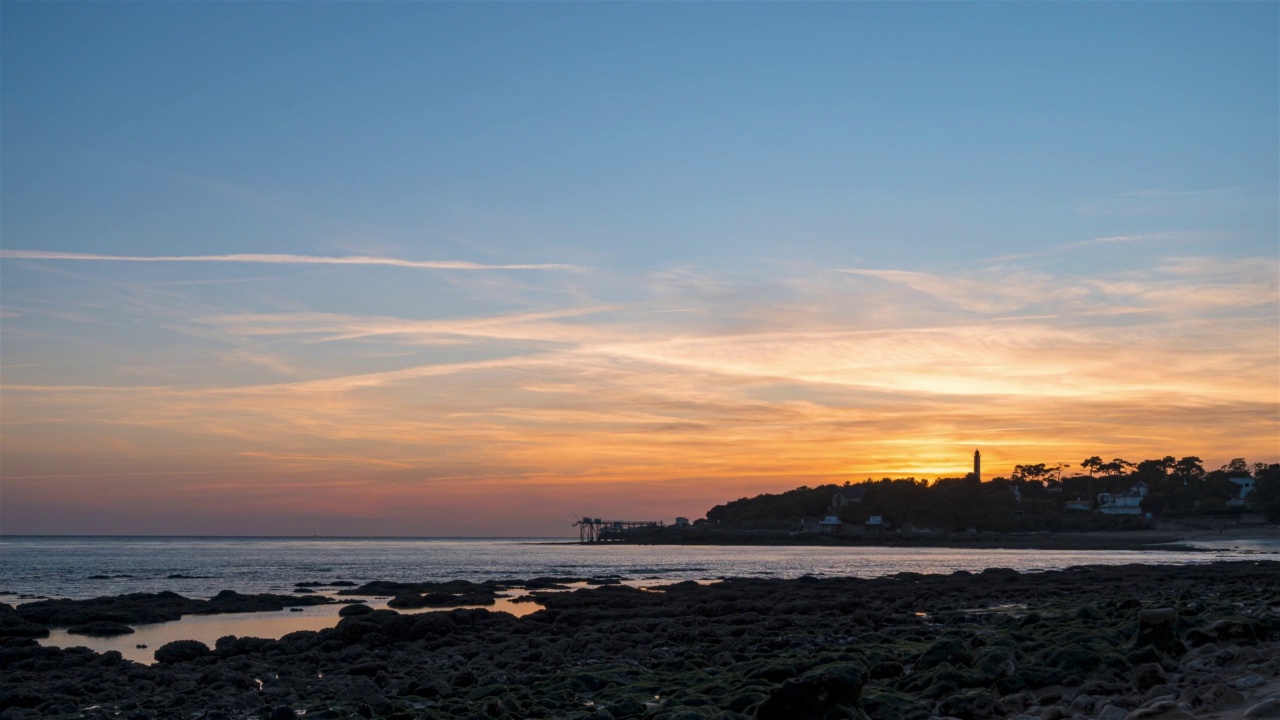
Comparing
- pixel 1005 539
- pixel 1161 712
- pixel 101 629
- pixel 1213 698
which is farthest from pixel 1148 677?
pixel 1005 539

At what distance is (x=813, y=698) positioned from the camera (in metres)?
11.5

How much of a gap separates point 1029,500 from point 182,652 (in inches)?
6237

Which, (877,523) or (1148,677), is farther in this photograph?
(877,523)

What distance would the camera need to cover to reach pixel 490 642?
2494 centimetres

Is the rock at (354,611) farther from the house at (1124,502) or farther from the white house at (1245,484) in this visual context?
the white house at (1245,484)

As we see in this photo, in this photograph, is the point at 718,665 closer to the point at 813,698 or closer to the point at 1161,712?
the point at 813,698

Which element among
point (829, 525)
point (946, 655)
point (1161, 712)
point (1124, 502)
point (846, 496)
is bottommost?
point (829, 525)

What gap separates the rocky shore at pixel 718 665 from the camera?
12.5m

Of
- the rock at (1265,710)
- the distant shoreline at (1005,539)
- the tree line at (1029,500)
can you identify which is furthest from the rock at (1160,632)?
the tree line at (1029,500)

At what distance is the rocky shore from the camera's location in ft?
40.9

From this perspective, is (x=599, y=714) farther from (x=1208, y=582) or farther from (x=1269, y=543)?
(x=1269, y=543)

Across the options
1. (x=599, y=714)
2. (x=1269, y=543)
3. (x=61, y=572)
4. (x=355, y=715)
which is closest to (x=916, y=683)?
(x=599, y=714)

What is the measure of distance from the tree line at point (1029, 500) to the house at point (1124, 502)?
1.20m

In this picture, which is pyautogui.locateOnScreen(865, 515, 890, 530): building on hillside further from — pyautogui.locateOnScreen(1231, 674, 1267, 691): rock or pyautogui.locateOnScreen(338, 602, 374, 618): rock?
pyautogui.locateOnScreen(1231, 674, 1267, 691): rock
